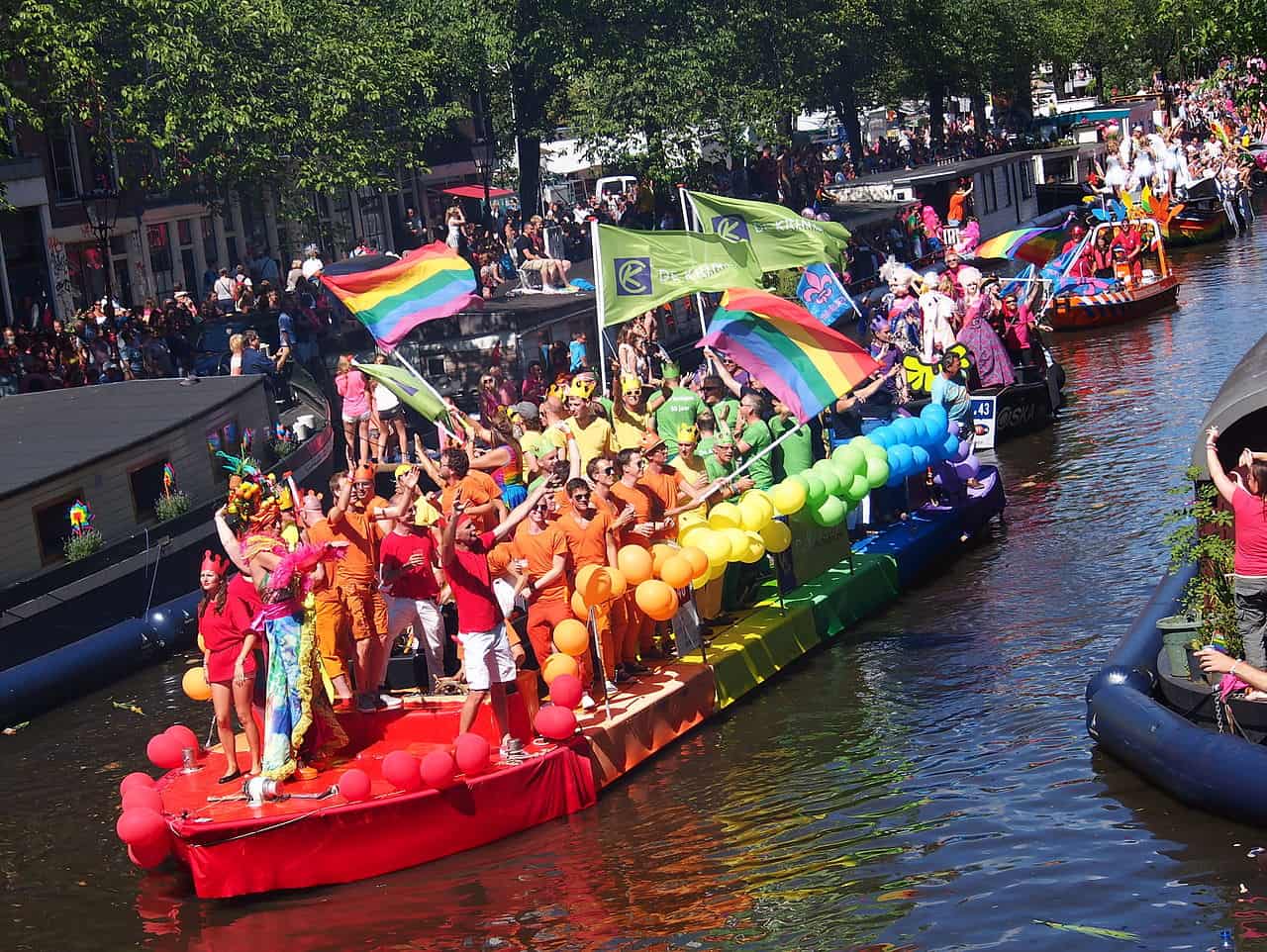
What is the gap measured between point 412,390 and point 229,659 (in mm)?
6106

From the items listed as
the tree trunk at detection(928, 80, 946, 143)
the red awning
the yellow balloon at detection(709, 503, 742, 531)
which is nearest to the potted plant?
the yellow balloon at detection(709, 503, 742, 531)

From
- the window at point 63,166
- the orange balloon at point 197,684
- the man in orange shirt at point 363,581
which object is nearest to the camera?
the orange balloon at point 197,684

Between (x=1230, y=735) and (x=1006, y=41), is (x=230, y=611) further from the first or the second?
(x=1006, y=41)

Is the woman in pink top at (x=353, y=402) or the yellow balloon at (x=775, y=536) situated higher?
the woman in pink top at (x=353, y=402)

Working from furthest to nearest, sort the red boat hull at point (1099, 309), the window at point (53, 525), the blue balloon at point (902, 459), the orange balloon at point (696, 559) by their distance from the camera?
the red boat hull at point (1099, 309) → the window at point (53, 525) → the blue balloon at point (902, 459) → the orange balloon at point (696, 559)

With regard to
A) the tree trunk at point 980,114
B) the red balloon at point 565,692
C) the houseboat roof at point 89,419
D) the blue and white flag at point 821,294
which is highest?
the tree trunk at point 980,114

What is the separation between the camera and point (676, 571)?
1437cm

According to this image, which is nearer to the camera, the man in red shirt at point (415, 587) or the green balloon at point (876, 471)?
the man in red shirt at point (415, 587)

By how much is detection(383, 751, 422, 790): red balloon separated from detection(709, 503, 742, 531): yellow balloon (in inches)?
162

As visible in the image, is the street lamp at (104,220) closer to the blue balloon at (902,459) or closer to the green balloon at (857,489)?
the blue balloon at (902,459)

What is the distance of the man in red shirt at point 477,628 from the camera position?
42.2 feet

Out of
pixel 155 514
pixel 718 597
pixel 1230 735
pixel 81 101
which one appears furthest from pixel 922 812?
pixel 81 101

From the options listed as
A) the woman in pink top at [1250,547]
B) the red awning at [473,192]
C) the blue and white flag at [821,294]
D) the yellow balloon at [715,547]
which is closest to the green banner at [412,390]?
the yellow balloon at [715,547]

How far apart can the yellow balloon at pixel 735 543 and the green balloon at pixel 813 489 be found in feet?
4.67
